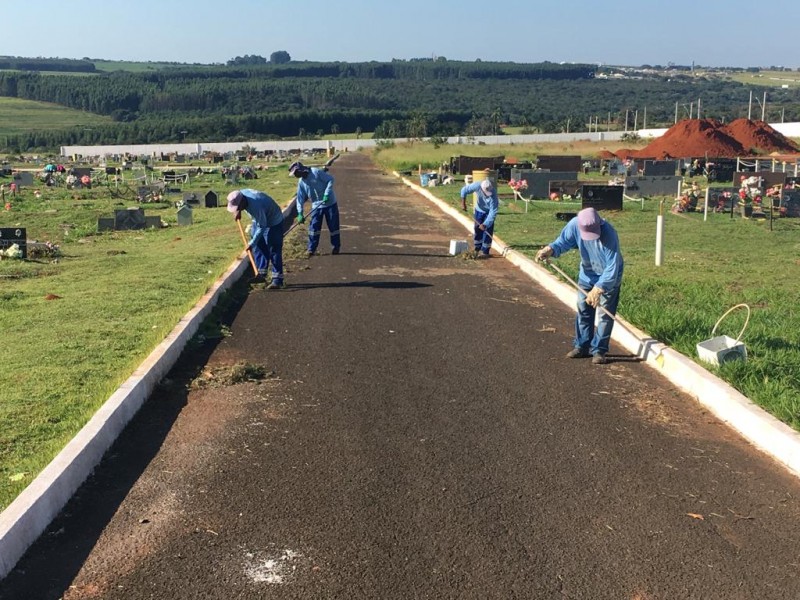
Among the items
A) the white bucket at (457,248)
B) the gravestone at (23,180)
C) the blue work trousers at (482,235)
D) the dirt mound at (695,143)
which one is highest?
the blue work trousers at (482,235)

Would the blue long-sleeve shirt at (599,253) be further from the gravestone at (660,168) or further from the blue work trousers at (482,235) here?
the gravestone at (660,168)

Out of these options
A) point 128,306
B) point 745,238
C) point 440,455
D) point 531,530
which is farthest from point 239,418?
point 745,238

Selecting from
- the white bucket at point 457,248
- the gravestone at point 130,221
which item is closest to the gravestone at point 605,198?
the white bucket at point 457,248

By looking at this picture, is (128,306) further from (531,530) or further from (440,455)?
(531,530)

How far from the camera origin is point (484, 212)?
14.8 metres

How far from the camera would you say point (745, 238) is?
1800 cm

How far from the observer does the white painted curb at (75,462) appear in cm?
453

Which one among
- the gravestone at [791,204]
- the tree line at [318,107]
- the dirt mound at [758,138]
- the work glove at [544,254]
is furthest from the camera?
the tree line at [318,107]

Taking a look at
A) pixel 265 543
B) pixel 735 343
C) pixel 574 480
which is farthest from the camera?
pixel 735 343

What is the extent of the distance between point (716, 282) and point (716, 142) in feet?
160

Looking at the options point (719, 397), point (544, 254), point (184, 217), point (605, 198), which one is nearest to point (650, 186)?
point (605, 198)

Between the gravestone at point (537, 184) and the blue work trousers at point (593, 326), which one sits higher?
the blue work trousers at point (593, 326)

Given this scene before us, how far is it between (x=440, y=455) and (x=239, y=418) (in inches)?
61.1

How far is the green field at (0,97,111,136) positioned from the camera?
14212cm
